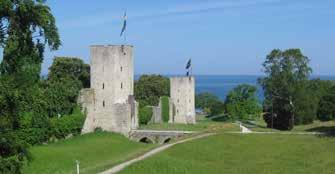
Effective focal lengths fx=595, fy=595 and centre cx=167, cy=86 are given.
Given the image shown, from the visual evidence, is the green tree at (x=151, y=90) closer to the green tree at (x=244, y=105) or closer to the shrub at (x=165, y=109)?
the green tree at (x=244, y=105)

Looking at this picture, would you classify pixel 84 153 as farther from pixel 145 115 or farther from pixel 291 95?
pixel 291 95

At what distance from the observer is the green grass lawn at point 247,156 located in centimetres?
3419

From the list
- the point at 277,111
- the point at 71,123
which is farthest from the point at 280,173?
the point at 277,111

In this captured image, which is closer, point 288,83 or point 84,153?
point 84,153

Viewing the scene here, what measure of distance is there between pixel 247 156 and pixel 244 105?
48.7m

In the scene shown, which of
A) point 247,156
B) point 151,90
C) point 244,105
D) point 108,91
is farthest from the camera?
point 151,90

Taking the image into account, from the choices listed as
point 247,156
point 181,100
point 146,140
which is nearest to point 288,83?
point 181,100

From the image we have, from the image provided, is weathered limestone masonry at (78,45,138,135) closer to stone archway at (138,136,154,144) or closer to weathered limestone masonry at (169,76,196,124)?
stone archway at (138,136,154,144)

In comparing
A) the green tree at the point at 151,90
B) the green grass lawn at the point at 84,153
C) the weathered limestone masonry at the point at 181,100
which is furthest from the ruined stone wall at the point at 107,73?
the green tree at the point at 151,90

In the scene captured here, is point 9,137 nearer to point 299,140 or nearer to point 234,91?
point 299,140

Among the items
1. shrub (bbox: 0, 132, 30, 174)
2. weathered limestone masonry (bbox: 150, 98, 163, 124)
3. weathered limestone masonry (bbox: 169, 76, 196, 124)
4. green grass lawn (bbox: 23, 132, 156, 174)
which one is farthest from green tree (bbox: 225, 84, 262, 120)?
shrub (bbox: 0, 132, 30, 174)

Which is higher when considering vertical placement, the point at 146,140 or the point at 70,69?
the point at 70,69

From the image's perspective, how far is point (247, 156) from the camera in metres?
40.9

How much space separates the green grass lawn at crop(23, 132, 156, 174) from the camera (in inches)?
1313
